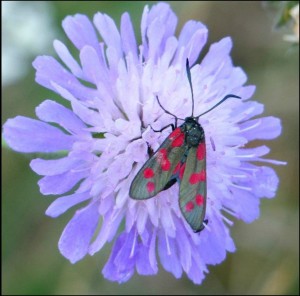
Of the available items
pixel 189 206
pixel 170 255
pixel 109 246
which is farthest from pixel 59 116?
pixel 109 246

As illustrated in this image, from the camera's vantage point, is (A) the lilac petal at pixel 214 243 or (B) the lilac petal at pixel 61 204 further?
(A) the lilac petal at pixel 214 243

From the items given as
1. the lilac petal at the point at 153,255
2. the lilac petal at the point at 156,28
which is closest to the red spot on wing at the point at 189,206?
the lilac petal at the point at 153,255

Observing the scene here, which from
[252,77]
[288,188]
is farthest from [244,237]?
[252,77]

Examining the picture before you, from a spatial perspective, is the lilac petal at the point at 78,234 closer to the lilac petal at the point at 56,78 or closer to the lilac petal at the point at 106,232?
the lilac petal at the point at 106,232

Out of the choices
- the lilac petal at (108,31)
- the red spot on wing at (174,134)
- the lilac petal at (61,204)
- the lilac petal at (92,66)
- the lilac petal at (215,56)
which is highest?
the lilac petal at (108,31)

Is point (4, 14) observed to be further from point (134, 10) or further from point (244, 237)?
point (244, 237)

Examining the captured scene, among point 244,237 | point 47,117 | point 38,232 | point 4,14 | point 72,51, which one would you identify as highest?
point 4,14
